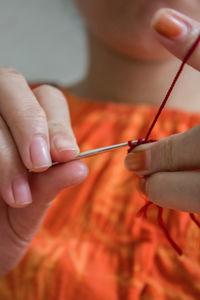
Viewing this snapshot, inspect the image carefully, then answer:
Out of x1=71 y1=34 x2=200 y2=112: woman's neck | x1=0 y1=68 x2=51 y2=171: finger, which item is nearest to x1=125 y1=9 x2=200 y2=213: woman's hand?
x1=0 y1=68 x2=51 y2=171: finger

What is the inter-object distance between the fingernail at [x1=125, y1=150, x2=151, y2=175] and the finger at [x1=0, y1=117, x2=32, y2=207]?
0.13 meters

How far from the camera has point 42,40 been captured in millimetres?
1216

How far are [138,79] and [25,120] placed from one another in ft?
1.55

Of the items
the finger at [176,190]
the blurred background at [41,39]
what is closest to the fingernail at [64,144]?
the finger at [176,190]

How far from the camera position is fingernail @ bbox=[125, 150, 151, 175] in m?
0.39

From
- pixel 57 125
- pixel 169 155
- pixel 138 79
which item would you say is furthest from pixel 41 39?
pixel 169 155

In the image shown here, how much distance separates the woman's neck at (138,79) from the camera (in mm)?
813

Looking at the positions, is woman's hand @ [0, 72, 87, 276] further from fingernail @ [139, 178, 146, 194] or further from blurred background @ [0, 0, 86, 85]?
blurred background @ [0, 0, 86, 85]

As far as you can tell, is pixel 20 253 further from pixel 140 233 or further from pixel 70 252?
pixel 140 233

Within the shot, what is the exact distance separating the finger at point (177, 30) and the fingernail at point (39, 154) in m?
0.18

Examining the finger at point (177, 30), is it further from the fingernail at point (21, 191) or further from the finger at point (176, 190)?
the fingernail at point (21, 191)

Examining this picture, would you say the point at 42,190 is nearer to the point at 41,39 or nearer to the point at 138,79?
the point at 138,79

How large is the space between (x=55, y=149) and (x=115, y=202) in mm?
280

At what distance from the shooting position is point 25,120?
43cm
